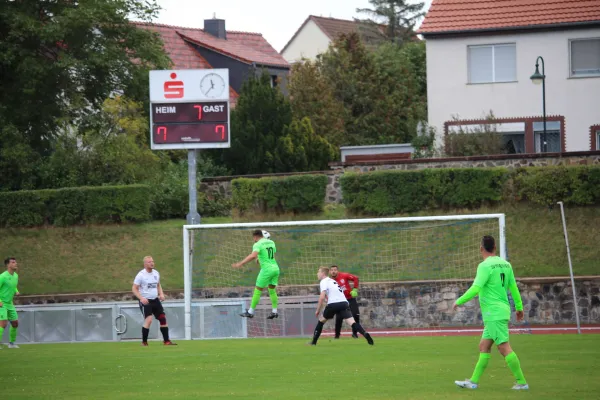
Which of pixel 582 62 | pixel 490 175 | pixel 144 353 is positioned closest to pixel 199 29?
pixel 582 62

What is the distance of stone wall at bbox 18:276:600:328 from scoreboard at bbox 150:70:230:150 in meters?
4.81

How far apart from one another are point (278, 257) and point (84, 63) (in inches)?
472

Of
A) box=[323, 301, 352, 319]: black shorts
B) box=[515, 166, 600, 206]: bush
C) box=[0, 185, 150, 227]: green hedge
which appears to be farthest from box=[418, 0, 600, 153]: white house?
box=[323, 301, 352, 319]: black shorts

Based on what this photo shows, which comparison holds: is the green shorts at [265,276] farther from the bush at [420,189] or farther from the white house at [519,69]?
the white house at [519,69]

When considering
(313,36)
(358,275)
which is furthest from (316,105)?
(313,36)

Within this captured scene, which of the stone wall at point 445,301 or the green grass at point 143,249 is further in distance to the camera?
the green grass at point 143,249

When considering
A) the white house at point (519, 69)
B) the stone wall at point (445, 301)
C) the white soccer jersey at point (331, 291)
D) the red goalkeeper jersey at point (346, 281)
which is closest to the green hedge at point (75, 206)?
the stone wall at point (445, 301)

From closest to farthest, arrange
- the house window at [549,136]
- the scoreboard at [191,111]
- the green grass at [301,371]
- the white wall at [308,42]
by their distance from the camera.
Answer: the green grass at [301,371] < the scoreboard at [191,111] < the house window at [549,136] < the white wall at [308,42]

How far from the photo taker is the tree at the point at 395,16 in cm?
8100

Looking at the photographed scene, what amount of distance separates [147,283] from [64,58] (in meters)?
17.1

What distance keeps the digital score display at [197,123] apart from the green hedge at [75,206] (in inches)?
308

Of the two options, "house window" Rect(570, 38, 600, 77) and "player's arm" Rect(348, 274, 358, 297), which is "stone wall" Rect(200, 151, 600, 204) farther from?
"player's arm" Rect(348, 274, 358, 297)

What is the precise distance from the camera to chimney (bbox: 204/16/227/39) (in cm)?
6200

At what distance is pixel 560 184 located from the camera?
30.7 meters
